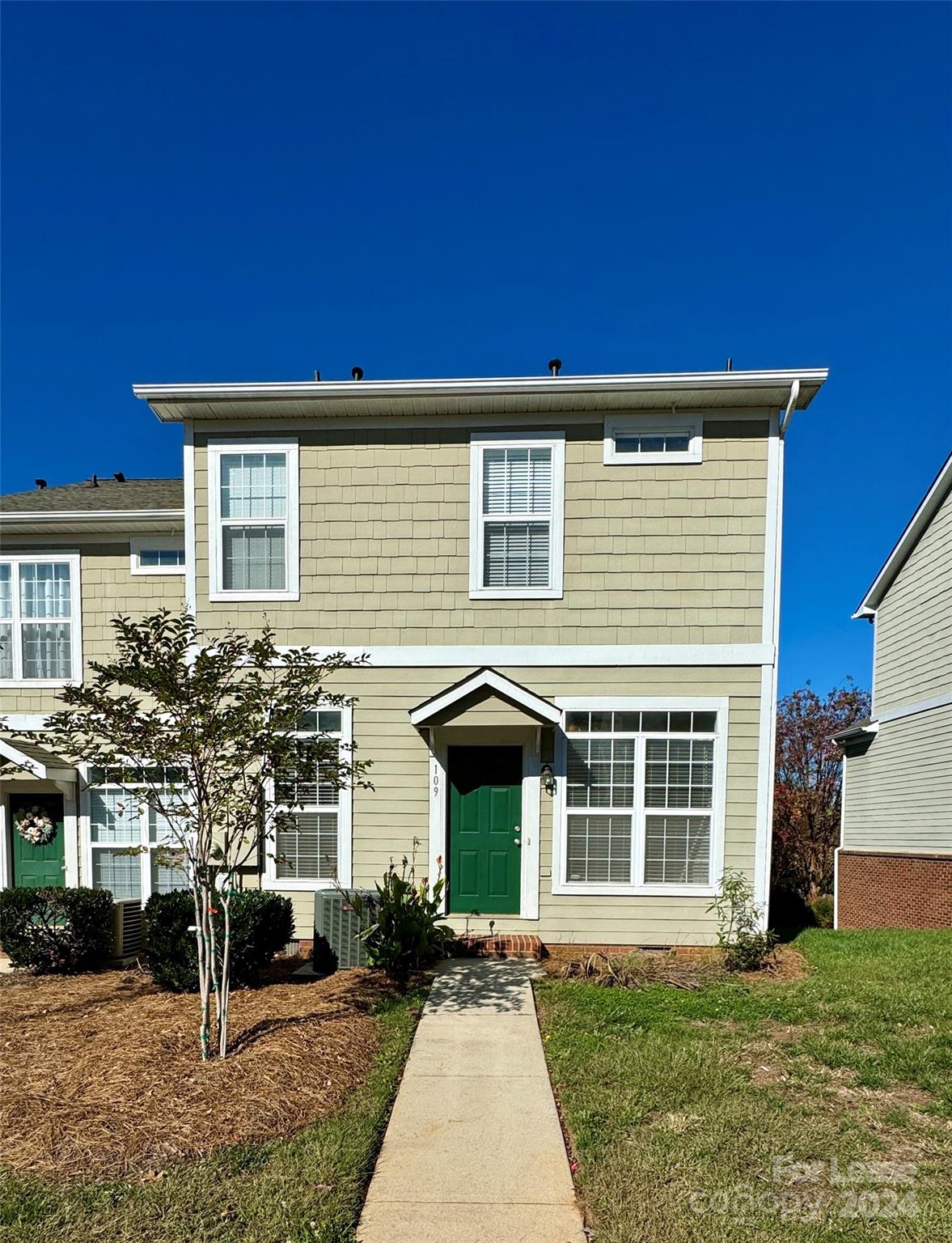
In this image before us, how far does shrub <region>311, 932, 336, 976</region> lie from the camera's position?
263 inches

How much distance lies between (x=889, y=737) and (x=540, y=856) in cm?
877

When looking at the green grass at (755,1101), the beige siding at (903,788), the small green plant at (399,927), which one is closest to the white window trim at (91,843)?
the small green plant at (399,927)

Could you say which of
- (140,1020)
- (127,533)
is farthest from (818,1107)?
(127,533)

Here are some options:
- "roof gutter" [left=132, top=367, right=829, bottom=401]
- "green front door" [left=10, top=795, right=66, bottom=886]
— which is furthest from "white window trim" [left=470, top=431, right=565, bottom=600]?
"green front door" [left=10, top=795, right=66, bottom=886]

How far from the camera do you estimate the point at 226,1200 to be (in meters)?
3.11

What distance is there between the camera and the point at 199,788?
463cm

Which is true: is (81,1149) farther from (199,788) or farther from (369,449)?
(369,449)

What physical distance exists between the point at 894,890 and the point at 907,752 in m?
2.39

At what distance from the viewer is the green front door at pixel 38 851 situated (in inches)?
346

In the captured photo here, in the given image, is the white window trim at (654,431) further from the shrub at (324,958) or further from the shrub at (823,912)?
the shrub at (823,912)

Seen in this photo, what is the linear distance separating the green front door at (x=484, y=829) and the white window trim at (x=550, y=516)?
5.96 ft

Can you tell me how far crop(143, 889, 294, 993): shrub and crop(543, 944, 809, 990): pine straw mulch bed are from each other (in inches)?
109

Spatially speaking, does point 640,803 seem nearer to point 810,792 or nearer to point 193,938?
point 193,938

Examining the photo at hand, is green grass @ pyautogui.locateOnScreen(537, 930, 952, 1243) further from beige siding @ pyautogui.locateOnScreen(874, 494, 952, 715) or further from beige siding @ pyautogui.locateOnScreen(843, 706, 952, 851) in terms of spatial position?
beige siding @ pyautogui.locateOnScreen(874, 494, 952, 715)
